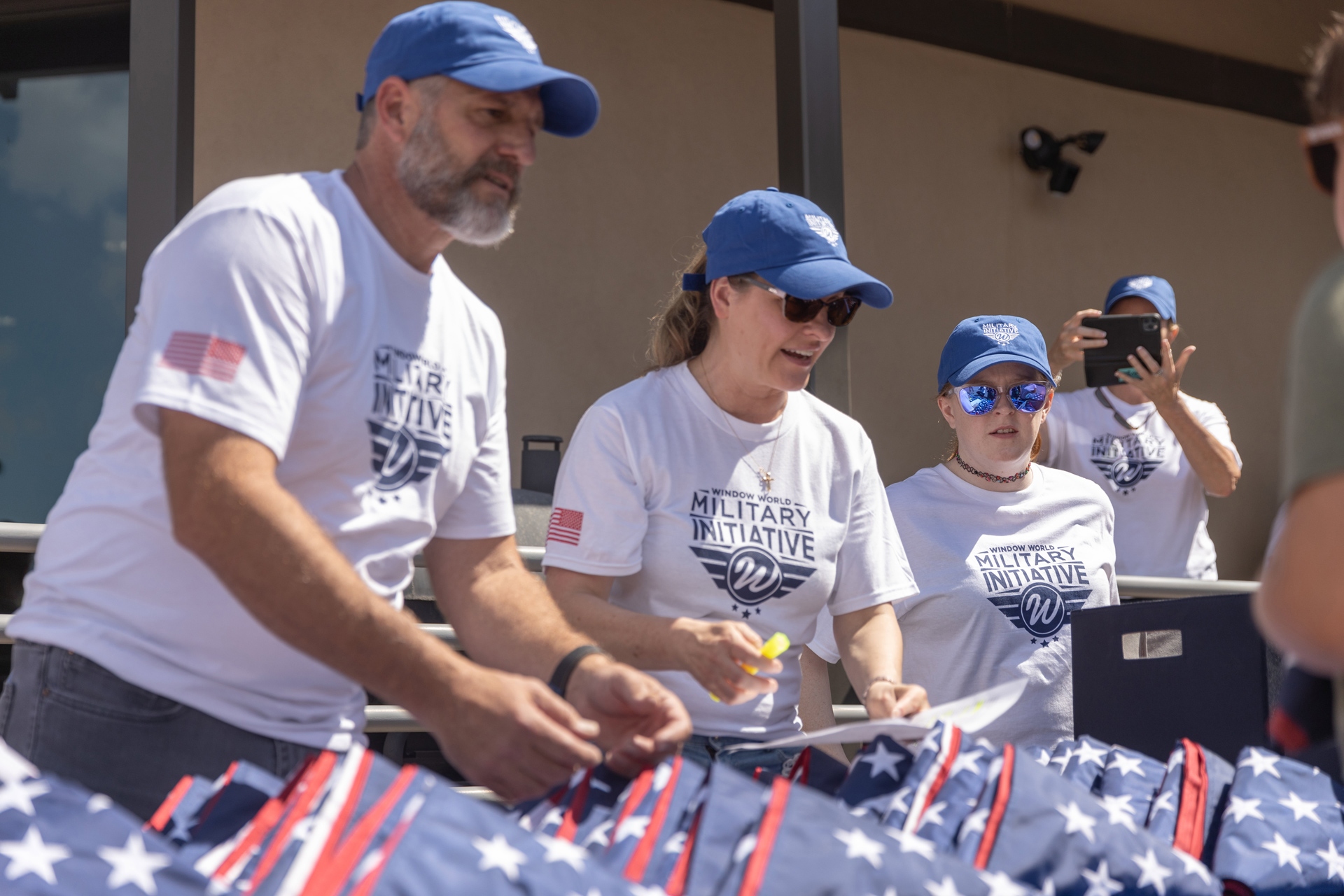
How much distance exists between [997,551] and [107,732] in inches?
86.6

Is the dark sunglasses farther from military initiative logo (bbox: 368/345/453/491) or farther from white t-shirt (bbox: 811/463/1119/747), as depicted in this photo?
military initiative logo (bbox: 368/345/453/491)

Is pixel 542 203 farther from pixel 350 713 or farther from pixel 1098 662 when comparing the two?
pixel 350 713

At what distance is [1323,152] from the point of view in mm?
1220

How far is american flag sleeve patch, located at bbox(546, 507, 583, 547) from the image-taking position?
239 centimetres

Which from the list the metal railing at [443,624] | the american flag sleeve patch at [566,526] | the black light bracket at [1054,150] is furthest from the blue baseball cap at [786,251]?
the black light bracket at [1054,150]

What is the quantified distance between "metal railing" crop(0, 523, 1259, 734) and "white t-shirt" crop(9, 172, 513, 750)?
0.38m

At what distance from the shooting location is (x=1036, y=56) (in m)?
7.36

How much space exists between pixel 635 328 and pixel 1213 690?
4.25 meters

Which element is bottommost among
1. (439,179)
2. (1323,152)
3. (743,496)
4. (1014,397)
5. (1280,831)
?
(1280,831)

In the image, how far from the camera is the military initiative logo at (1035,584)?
3.09 meters

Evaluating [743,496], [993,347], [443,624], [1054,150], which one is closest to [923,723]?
[743,496]

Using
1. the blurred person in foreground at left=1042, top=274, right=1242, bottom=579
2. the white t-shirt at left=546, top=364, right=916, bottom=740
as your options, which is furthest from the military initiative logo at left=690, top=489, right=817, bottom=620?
the blurred person in foreground at left=1042, top=274, right=1242, bottom=579

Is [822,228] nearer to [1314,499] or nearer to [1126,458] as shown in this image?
[1314,499]

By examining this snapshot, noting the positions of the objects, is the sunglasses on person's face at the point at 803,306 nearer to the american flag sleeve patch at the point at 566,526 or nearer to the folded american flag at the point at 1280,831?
the american flag sleeve patch at the point at 566,526
